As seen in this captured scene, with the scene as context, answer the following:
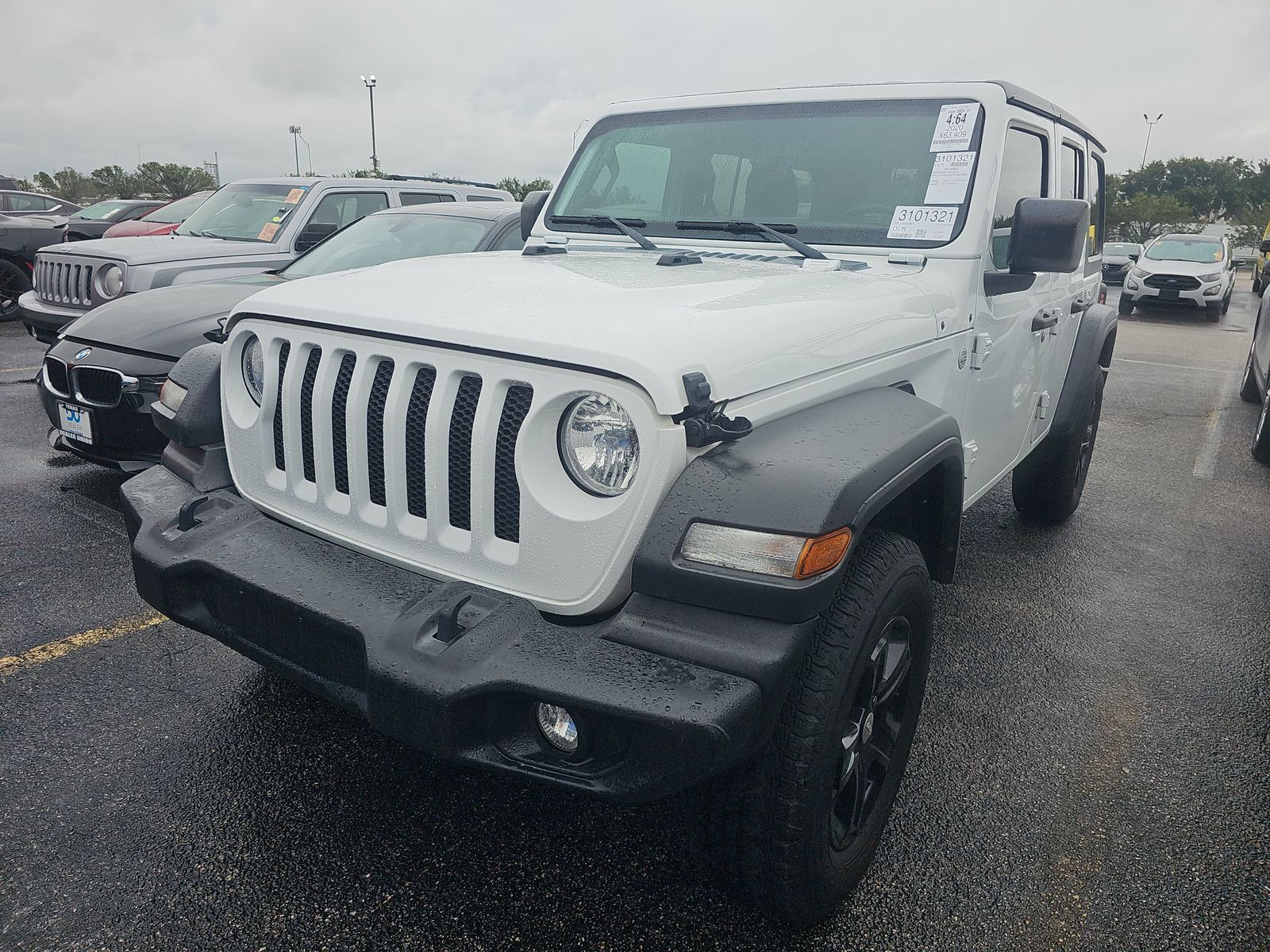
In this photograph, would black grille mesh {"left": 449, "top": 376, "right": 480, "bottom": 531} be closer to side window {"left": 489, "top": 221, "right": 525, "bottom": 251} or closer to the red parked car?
side window {"left": 489, "top": 221, "right": 525, "bottom": 251}

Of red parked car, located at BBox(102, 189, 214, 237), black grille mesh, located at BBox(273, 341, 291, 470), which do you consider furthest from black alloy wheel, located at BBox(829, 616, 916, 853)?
red parked car, located at BBox(102, 189, 214, 237)

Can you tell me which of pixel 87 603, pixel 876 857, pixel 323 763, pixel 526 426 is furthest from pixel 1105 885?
pixel 87 603

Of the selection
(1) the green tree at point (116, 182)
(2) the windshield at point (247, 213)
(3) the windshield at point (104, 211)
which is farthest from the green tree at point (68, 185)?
(2) the windshield at point (247, 213)

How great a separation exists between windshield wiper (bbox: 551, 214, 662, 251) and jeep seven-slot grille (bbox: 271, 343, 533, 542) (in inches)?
53.0

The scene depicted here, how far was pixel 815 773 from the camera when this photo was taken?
1787 mm

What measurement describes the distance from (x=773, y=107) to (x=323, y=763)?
2.62 meters

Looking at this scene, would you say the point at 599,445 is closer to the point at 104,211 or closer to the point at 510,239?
the point at 510,239

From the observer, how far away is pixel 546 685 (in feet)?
5.29

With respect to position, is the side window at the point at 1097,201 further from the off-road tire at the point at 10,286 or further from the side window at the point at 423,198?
the off-road tire at the point at 10,286

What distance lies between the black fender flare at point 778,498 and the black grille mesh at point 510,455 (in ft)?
1.04

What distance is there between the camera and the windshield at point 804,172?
Result: 2.94 metres

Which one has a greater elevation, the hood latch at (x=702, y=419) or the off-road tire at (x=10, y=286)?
the hood latch at (x=702, y=419)

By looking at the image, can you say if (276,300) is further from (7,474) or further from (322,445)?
(7,474)

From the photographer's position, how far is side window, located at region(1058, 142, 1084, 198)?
3.80 m
